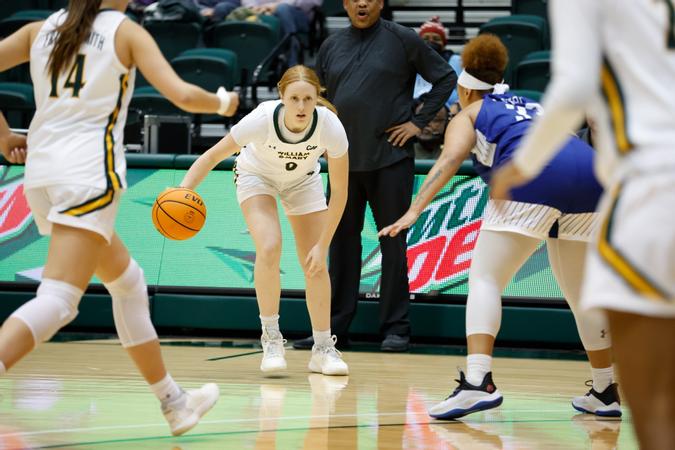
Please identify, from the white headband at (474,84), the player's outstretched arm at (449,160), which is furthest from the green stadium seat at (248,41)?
the player's outstretched arm at (449,160)

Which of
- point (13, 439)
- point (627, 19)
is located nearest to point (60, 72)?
point (13, 439)

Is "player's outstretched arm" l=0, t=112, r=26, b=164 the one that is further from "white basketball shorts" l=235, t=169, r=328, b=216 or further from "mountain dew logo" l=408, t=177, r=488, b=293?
"mountain dew logo" l=408, t=177, r=488, b=293

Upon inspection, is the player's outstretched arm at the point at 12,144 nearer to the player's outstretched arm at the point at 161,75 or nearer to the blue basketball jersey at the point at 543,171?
the player's outstretched arm at the point at 161,75

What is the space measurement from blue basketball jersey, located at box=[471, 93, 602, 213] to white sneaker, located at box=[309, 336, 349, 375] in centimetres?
172

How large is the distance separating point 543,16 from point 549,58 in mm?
2176

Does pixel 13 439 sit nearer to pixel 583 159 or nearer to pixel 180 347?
pixel 583 159

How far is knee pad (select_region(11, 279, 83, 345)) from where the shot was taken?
3730 millimetres

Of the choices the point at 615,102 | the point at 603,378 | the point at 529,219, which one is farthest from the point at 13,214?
the point at 615,102

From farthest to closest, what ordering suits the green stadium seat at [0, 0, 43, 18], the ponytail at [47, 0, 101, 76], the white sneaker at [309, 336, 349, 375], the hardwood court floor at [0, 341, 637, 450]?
1. the green stadium seat at [0, 0, 43, 18]
2. the white sneaker at [309, 336, 349, 375]
3. the hardwood court floor at [0, 341, 637, 450]
4. the ponytail at [47, 0, 101, 76]

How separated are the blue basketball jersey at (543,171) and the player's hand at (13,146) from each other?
206 cm

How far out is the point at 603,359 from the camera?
17.3ft

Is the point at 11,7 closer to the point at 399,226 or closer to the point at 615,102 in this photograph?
the point at 399,226

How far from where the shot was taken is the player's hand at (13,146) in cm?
411

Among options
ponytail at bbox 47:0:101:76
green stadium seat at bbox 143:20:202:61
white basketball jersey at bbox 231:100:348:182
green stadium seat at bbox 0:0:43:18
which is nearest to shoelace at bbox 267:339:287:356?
white basketball jersey at bbox 231:100:348:182
